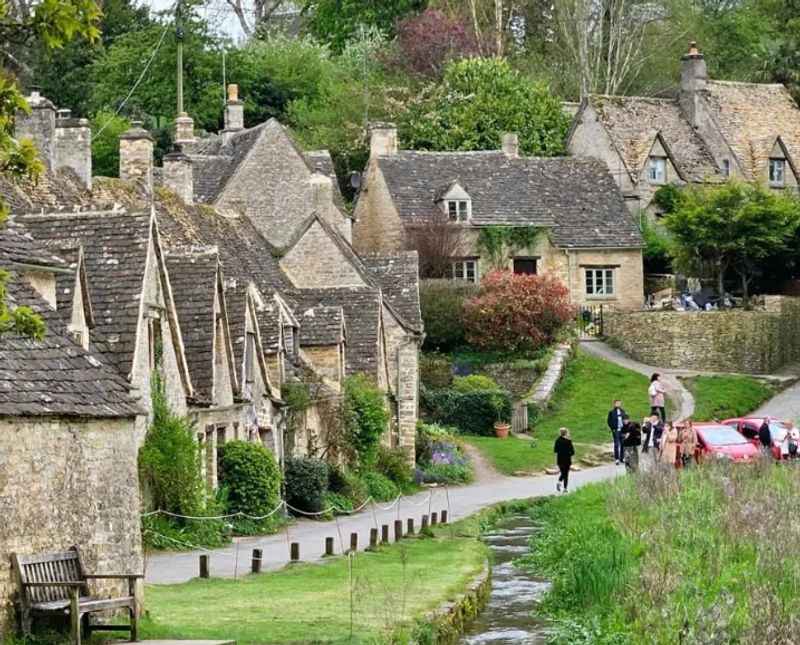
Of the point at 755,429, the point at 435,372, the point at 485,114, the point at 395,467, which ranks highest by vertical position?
the point at 485,114

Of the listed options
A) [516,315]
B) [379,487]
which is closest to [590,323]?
[516,315]

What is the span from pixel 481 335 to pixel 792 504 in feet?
127

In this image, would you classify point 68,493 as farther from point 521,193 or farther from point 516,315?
point 521,193

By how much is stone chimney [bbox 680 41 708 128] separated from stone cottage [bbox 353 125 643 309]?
9890 mm

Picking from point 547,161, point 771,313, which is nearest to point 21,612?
point 771,313

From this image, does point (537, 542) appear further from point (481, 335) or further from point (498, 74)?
point (498, 74)

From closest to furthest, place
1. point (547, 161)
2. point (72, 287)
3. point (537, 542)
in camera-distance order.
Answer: point (72, 287), point (537, 542), point (547, 161)

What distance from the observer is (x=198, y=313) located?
1657 inches

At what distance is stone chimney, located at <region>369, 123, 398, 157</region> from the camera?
86.9m

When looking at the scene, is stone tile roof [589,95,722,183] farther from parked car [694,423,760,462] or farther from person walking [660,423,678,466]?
person walking [660,423,678,466]

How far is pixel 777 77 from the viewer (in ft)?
352

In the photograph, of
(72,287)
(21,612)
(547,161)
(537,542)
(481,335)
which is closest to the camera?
(21,612)

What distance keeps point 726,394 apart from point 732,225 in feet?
30.4

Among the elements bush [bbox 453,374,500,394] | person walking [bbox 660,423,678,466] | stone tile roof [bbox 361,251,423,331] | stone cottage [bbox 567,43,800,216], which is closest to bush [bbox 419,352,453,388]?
bush [bbox 453,374,500,394]
